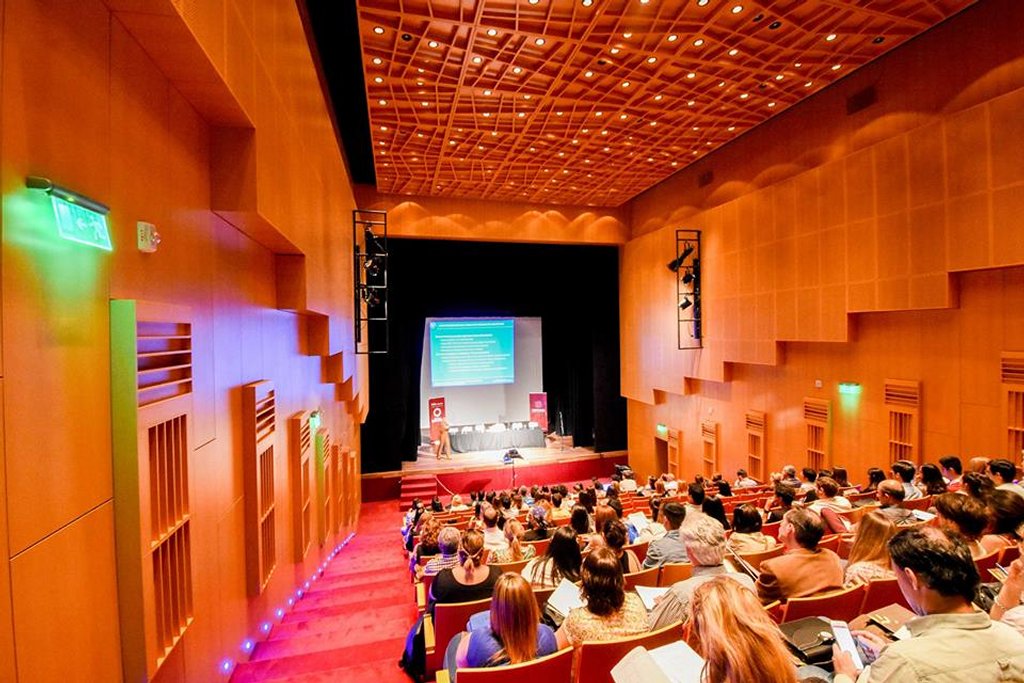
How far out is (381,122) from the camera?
8.77 m

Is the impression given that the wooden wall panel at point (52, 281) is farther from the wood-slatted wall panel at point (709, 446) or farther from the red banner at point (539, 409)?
the red banner at point (539, 409)

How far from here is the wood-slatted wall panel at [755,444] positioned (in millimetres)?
9578

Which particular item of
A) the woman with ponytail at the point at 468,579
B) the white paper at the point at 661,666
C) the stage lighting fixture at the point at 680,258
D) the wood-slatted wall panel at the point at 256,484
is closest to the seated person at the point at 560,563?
the woman with ponytail at the point at 468,579

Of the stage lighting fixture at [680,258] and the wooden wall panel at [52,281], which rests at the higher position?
the stage lighting fixture at [680,258]

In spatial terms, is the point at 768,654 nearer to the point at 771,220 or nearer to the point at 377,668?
the point at 377,668

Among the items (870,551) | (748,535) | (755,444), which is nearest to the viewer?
(870,551)

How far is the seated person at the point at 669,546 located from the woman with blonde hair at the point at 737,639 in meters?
2.19

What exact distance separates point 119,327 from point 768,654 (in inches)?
98.3

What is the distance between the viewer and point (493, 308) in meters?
15.0

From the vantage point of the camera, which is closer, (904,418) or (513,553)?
(513,553)

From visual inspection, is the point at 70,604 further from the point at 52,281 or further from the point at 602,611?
the point at 602,611

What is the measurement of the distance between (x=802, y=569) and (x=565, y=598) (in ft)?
4.32

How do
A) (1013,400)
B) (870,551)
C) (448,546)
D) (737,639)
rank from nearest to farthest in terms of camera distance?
(737,639) < (870,551) < (448,546) < (1013,400)

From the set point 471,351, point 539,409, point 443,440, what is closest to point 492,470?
point 443,440
